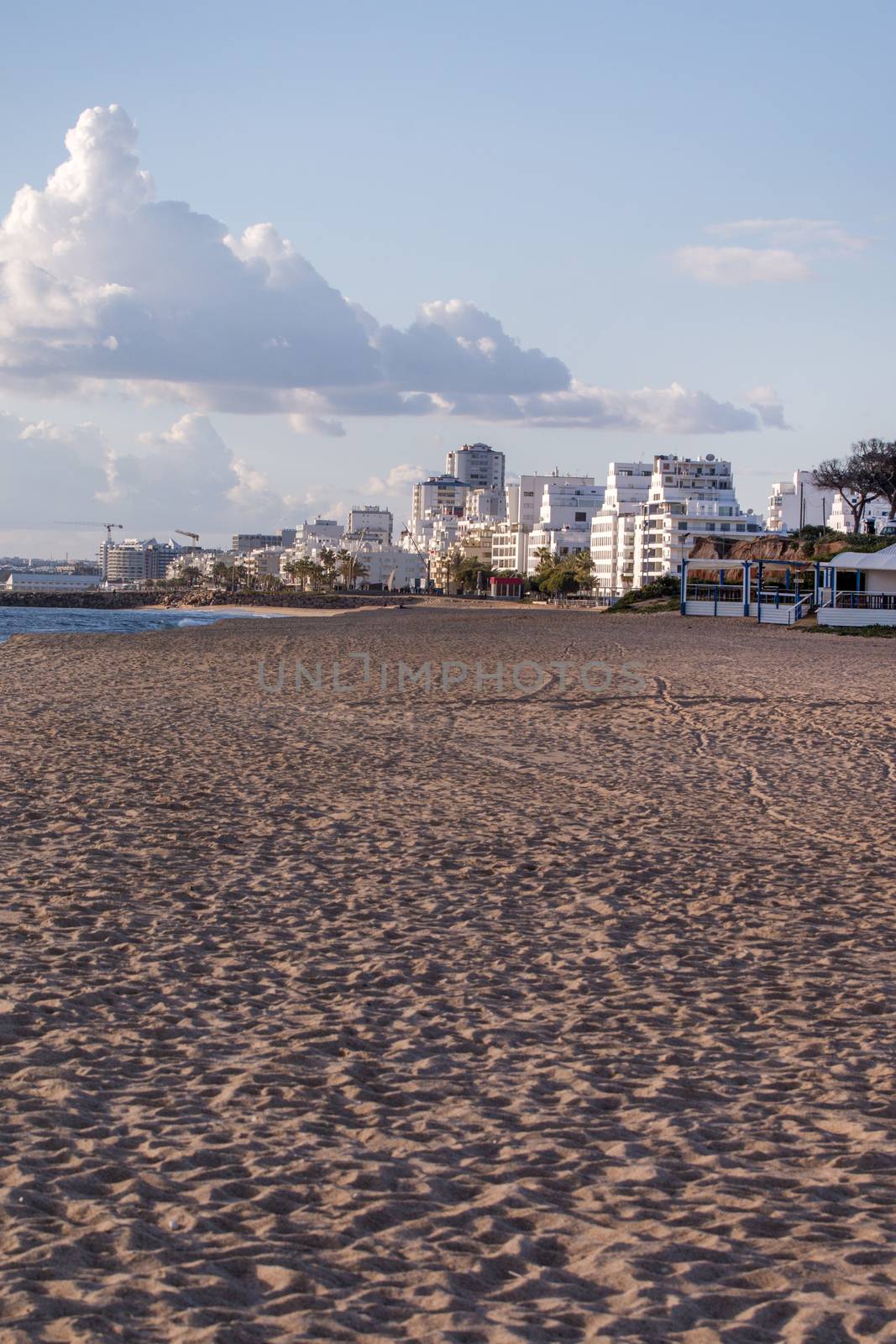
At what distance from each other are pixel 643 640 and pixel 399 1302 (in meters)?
34.3

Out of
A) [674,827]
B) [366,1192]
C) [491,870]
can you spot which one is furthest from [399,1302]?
[674,827]

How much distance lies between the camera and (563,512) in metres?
177

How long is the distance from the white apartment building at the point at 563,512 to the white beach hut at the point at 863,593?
111758 millimetres

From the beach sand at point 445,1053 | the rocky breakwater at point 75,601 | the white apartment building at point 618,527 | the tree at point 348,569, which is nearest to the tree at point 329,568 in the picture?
the tree at point 348,569

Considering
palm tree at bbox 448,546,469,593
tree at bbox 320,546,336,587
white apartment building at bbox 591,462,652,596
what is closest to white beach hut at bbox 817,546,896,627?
white apartment building at bbox 591,462,652,596

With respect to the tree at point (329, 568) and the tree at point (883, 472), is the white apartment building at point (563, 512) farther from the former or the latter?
the tree at point (883, 472)

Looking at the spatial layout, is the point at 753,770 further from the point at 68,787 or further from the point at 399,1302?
the point at 399,1302

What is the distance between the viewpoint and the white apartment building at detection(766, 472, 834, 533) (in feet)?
524

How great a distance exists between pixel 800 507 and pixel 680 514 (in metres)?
42.5

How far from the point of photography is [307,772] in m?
13.4

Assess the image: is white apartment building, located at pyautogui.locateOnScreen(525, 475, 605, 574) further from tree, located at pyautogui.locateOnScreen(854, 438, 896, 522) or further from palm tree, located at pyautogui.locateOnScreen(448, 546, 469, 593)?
tree, located at pyautogui.locateOnScreen(854, 438, 896, 522)

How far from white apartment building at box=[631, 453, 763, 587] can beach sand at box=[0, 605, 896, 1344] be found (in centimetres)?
10118

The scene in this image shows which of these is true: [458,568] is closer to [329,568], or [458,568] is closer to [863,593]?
[329,568]

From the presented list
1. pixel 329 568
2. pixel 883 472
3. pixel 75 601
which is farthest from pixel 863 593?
pixel 329 568
